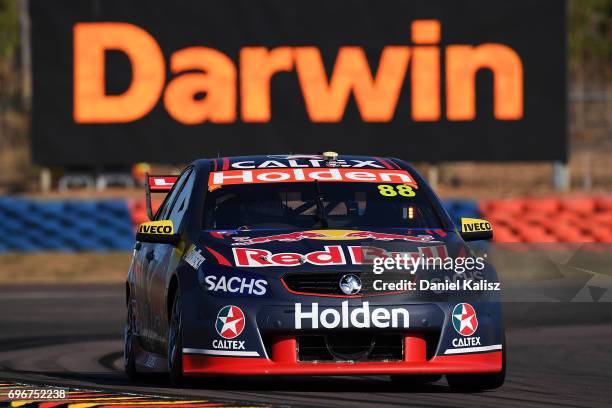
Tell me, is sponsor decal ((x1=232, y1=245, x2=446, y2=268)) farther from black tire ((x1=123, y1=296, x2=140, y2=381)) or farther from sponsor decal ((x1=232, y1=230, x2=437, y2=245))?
black tire ((x1=123, y1=296, x2=140, y2=381))

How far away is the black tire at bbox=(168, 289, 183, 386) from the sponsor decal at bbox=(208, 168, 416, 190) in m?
1.12

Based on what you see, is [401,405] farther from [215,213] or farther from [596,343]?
[596,343]

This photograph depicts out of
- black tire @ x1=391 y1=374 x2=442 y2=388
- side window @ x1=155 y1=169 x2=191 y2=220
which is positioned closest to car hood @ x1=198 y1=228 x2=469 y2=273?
black tire @ x1=391 y1=374 x2=442 y2=388

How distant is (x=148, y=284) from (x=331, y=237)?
1557 millimetres

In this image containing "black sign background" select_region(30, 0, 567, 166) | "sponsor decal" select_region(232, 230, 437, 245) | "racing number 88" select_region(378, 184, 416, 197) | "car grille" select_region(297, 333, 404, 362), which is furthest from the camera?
"black sign background" select_region(30, 0, 567, 166)

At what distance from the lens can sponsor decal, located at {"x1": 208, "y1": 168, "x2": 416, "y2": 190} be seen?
964 cm

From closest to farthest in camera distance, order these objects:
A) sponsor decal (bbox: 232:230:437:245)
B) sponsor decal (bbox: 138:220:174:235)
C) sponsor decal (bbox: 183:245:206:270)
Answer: sponsor decal (bbox: 183:245:206:270) < sponsor decal (bbox: 232:230:437:245) < sponsor decal (bbox: 138:220:174:235)

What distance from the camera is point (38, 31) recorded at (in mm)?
27484

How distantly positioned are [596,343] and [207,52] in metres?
15.8

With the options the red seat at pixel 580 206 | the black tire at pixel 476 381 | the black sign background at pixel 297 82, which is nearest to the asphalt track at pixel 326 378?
the black tire at pixel 476 381

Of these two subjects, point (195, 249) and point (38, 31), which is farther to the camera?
→ point (38, 31)

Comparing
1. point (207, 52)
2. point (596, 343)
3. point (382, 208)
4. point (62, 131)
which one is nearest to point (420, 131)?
point (207, 52)

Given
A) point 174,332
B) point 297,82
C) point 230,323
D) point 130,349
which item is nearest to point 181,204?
point 130,349

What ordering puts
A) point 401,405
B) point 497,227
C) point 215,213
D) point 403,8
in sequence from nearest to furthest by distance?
point 401,405, point 215,213, point 497,227, point 403,8
